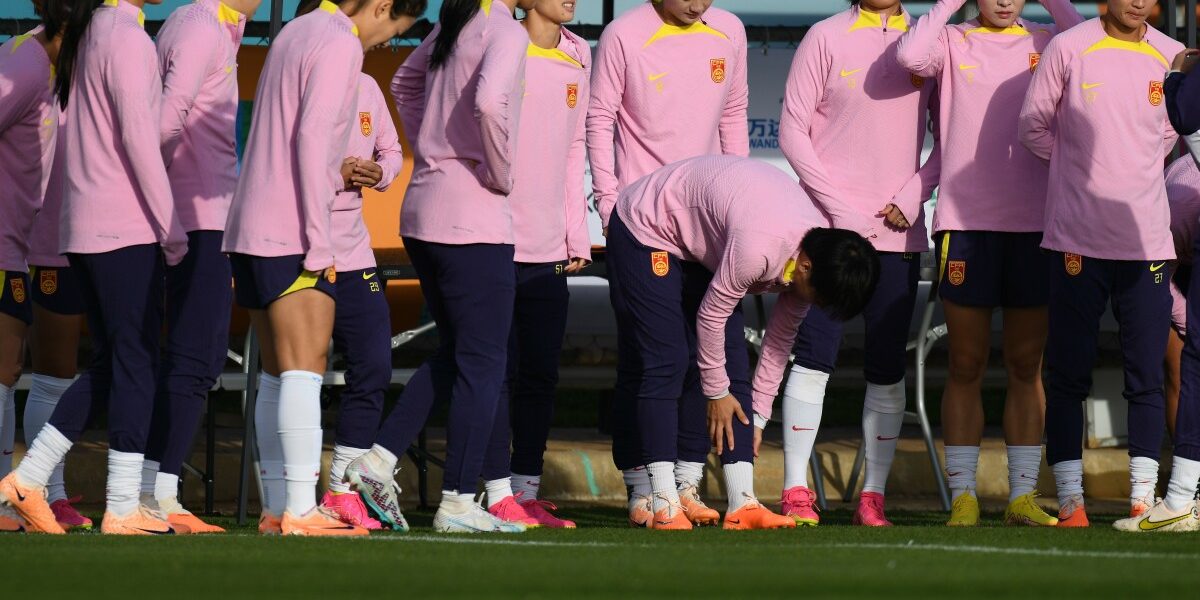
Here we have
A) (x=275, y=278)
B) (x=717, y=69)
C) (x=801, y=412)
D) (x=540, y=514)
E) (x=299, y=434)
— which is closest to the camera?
(x=275, y=278)

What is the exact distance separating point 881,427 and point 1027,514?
58cm

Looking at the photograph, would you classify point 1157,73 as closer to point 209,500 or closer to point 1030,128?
point 1030,128

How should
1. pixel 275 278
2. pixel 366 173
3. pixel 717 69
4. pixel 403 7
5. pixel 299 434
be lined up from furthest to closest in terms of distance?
1. pixel 717 69
2. pixel 366 173
3. pixel 403 7
4. pixel 299 434
5. pixel 275 278

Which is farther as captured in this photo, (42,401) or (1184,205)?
(1184,205)

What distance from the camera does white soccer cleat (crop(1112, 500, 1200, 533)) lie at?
18.2 feet

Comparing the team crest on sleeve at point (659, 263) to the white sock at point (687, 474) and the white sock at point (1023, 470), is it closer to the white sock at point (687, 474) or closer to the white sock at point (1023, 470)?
the white sock at point (687, 474)

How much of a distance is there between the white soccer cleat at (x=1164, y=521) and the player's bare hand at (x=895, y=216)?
124cm

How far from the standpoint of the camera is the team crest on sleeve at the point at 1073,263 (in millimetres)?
5742

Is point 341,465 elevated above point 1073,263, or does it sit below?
below

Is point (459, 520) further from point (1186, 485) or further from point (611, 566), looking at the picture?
point (1186, 485)

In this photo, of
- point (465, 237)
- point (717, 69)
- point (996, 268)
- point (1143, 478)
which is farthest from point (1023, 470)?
point (465, 237)

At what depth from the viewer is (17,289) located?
568 cm

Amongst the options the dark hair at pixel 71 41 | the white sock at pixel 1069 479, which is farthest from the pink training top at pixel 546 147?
the white sock at pixel 1069 479

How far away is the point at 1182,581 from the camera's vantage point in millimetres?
3963
